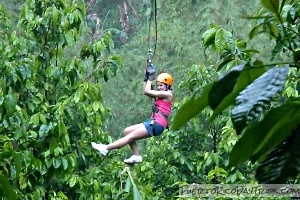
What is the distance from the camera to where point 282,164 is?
1.37 ft

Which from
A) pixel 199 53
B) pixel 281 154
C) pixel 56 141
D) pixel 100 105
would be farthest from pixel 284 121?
pixel 199 53

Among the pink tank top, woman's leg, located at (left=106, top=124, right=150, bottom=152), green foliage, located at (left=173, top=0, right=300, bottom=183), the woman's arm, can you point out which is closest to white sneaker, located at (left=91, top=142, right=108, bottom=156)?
woman's leg, located at (left=106, top=124, right=150, bottom=152)

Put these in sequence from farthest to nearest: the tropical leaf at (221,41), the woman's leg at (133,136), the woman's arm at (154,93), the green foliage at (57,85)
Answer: the woman's leg at (133,136), the woman's arm at (154,93), the green foliage at (57,85), the tropical leaf at (221,41)

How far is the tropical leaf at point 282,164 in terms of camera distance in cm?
42

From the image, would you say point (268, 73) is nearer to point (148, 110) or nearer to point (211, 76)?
point (211, 76)

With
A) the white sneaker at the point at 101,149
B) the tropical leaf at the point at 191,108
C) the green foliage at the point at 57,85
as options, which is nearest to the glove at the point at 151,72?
the green foliage at the point at 57,85

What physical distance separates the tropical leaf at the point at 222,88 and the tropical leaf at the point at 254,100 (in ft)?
0.12

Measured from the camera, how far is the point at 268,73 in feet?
1.39

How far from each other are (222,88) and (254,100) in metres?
0.06

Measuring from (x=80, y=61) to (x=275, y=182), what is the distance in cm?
356

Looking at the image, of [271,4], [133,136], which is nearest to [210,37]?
[133,136]

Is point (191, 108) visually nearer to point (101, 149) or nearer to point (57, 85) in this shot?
point (101, 149)

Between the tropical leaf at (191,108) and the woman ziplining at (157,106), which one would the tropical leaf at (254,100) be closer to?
the tropical leaf at (191,108)

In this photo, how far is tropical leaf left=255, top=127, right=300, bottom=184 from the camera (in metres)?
0.42
